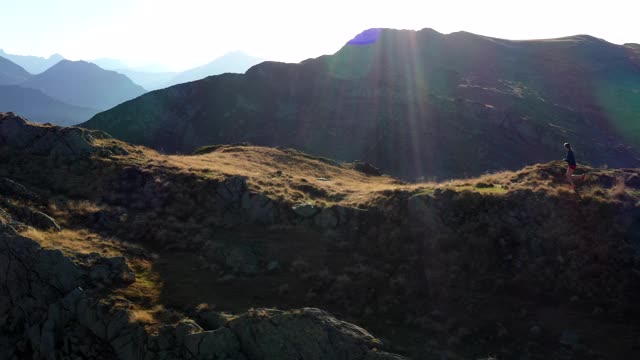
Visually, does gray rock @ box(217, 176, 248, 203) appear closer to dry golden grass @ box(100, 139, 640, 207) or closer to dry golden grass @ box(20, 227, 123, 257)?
dry golden grass @ box(100, 139, 640, 207)

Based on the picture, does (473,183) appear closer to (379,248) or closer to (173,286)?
(379,248)

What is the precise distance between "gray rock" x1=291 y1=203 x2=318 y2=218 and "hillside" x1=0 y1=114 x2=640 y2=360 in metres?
0.05

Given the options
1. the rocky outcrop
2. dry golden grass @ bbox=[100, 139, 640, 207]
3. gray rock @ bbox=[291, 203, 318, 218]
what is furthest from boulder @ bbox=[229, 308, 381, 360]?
dry golden grass @ bbox=[100, 139, 640, 207]

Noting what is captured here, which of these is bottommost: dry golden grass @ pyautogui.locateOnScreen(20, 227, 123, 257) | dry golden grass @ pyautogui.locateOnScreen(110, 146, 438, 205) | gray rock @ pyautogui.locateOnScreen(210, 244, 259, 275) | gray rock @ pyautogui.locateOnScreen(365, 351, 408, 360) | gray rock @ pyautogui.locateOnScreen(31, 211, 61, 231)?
gray rock @ pyautogui.locateOnScreen(365, 351, 408, 360)

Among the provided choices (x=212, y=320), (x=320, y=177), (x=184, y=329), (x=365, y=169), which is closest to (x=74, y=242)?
(x=184, y=329)

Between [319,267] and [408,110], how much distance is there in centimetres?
9083

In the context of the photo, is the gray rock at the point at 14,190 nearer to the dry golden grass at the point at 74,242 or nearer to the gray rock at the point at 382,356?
the dry golden grass at the point at 74,242

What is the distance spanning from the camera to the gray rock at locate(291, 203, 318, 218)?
24.4m

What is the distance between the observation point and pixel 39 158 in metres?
28.1

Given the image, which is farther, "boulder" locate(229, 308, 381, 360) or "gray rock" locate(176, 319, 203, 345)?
"gray rock" locate(176, 319, 203, 345)

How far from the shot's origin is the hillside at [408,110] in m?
98.6

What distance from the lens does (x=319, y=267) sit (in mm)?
20328

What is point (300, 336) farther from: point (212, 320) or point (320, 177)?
point (320, 177)

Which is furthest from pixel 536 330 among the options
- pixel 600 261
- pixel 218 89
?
pixel 218 89
